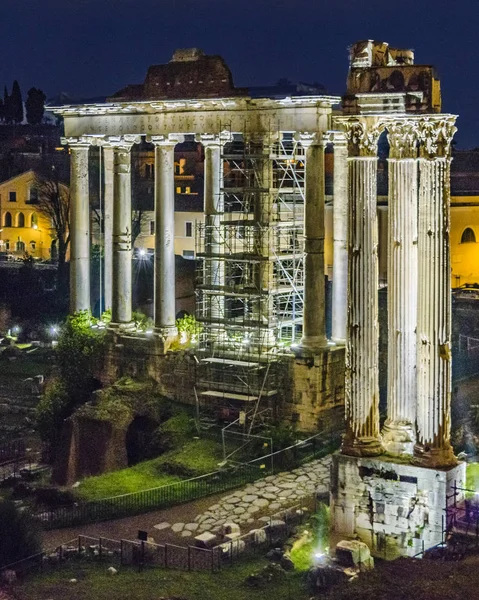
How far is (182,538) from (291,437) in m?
5.83

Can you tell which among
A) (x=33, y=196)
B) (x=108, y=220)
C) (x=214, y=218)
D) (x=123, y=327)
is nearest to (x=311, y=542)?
(x=214, y=218)

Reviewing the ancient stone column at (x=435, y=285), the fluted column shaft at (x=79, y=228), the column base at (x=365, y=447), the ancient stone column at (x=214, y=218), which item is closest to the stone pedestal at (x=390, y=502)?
the column base at (x=365, y=447)

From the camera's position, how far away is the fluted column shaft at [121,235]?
1304 inches

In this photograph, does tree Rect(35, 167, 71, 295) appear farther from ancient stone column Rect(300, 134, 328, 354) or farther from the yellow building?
ancient stone column Rect(300, 134, 328, 354)

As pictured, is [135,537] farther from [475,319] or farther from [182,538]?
[475,319]

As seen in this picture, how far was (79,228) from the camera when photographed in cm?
3456

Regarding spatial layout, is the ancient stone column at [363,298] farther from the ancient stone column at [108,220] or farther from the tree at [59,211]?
the tree at [59,211]

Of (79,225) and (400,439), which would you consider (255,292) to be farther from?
(400,439)

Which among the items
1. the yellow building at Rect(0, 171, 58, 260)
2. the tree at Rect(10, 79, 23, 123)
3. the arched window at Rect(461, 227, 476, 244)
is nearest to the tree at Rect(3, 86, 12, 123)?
the tree at Rect(10, 79, 23, 123)

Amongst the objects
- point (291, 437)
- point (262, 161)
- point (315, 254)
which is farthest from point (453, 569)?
point (262, 161)

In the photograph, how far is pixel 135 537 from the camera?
22969mm

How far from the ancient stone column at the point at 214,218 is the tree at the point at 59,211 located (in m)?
15.9

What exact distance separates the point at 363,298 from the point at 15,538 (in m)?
7.67

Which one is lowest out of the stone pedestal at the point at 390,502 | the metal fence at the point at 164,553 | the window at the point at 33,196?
the metal fence at the point at 164,553
